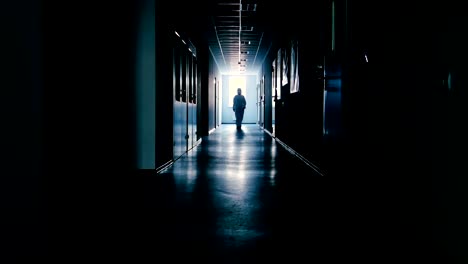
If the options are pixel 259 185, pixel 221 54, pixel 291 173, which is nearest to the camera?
pixel 259 185

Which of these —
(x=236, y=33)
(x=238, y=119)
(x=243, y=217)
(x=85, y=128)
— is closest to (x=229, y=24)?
(x=236, y=33)

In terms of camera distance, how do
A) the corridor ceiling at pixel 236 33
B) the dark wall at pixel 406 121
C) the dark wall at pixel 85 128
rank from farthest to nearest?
the corridor ceiling at pixel 236 33 → the dark wall at pixel 85 128 → the dark wall at pixel 406 121

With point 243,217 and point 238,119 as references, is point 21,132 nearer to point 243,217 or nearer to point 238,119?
point 243,217

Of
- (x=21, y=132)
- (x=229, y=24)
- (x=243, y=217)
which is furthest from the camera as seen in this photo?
(x=229, y=24)

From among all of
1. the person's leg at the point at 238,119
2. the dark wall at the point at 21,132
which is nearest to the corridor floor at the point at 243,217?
the dark wall at the point at 21,132

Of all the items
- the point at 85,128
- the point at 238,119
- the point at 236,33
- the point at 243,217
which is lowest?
the point at 243,217

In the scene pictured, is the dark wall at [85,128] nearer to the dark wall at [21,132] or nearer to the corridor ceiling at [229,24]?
the dark wall at [21,132]

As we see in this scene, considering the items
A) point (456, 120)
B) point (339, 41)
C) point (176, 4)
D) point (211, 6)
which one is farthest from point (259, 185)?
point (211, 6)

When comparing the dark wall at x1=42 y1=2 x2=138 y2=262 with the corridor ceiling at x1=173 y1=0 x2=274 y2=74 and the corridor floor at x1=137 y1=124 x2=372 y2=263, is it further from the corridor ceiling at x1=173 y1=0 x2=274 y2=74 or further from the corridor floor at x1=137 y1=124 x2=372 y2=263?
the corridor ceiling at x1=173 y1=0 x2=274 y2=74

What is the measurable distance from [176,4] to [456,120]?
491 cm

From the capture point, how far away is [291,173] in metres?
4.90

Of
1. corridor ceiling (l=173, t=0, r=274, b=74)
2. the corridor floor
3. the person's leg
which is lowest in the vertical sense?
the corridor floor

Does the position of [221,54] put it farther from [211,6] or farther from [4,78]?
[4,78]

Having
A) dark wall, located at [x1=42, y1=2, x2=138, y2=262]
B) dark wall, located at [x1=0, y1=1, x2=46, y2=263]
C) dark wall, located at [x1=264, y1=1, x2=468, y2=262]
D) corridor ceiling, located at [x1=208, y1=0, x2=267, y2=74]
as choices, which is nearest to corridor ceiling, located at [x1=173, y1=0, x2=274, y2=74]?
corridor ceiling, located at [x1=208, y1=0, x2=267, y2=74]
